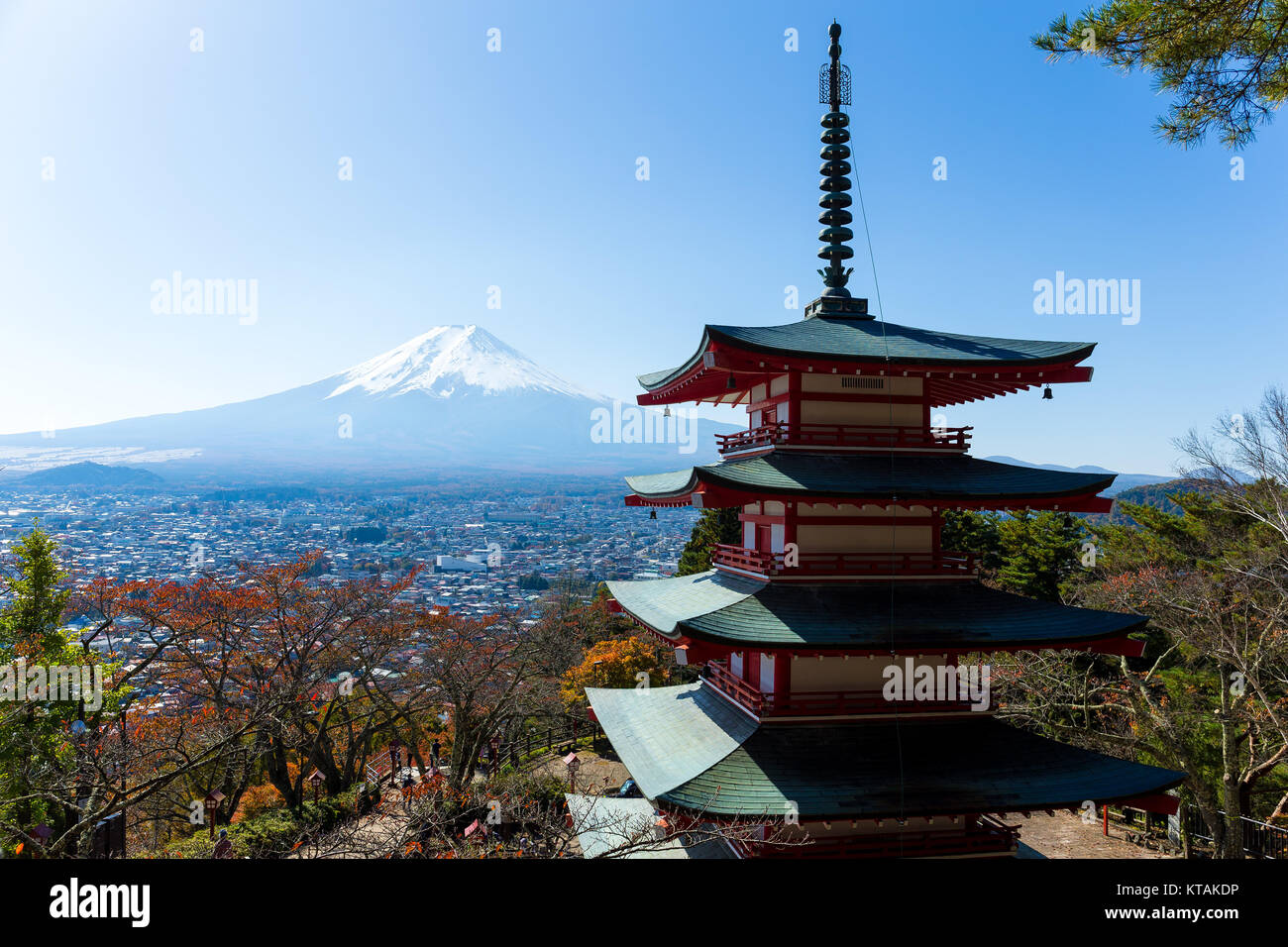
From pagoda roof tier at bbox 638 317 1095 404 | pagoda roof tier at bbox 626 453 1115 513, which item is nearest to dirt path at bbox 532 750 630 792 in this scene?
pagoda roof tier at bbox 626 453 1115 513

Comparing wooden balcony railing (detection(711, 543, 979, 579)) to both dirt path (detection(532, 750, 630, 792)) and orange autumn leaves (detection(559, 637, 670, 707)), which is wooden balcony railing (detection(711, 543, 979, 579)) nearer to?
dirt path (detection(532, 750, 630, 792))

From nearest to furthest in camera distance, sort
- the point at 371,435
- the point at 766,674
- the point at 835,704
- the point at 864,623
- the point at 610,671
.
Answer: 1. the point at 864,623
2. the point at 835,704
3. the point at 766,674
4. the point at 610,671
5. the point at 371,435

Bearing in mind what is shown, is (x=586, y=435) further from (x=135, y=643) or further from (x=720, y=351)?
(x=720, y=351)

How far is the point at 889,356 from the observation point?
8.80 metres

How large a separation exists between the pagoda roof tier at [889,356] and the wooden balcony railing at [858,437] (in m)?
0.75

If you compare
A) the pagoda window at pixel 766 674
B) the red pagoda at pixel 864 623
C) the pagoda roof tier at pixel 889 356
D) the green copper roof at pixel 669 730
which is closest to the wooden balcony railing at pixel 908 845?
the red pagoda at pixel 864 623

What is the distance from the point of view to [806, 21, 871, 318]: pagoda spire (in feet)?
34.7

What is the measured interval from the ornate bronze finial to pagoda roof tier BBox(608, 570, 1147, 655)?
4.81m

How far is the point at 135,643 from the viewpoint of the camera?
23.6m

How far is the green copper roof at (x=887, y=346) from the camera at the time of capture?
8.80m

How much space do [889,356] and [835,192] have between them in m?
3.52

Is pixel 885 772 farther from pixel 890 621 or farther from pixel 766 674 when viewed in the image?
pixel 766 674

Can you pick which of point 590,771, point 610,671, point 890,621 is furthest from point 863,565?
point 610,671
